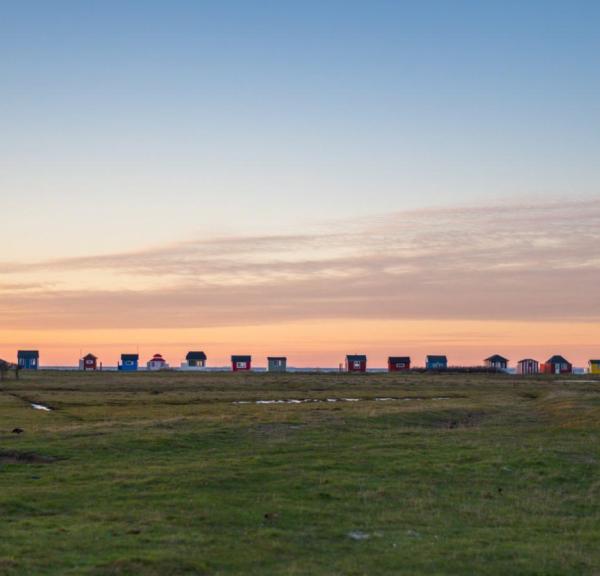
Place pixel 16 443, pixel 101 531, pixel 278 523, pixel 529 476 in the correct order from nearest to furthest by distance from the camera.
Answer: pixel 101 531 < pixel 278 523 < pixel 529 476 < pixel 16 443

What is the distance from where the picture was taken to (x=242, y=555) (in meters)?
22.0

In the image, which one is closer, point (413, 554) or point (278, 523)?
point (413, 554)

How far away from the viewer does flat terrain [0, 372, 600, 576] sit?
21688 mm

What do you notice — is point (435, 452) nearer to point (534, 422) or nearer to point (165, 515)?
point (165, 515)

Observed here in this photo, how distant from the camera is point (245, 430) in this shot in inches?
1919

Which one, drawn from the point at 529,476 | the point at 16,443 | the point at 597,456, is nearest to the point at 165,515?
the point at 529,476

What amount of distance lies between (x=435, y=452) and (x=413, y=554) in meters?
17.9

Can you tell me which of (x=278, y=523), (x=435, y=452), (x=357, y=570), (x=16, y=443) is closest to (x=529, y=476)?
(x=435, y=452)

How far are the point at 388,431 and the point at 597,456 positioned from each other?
13.5 metres

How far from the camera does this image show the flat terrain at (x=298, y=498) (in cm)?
2169

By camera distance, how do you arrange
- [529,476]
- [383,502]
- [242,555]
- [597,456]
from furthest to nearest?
[597,456] → [529,476] → [383,502] → [242,555]

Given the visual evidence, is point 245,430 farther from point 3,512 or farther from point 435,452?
point 3,512

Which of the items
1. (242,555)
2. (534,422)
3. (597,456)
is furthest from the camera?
(534,422)

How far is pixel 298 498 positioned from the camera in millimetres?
29500
